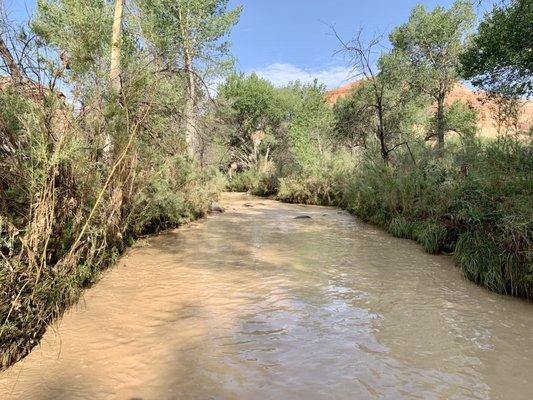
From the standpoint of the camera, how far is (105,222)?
22.1ft

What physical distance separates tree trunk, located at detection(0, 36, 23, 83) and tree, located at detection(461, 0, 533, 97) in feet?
42.0

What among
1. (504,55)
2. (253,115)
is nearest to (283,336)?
(504,55)

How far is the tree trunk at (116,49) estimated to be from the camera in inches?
288

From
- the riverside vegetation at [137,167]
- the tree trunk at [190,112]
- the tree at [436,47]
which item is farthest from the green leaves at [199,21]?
the tree at [436,47]

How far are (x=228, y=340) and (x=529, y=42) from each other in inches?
569

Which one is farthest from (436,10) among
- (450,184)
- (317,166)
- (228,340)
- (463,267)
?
(228,340)

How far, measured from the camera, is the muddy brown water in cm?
387

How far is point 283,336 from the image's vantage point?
196 inches

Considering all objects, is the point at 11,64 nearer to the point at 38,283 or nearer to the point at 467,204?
the point at 38,283

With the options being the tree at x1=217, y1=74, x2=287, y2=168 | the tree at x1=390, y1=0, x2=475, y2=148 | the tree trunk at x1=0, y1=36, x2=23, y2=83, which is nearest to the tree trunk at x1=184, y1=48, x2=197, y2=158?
the tree trunk at x1=0, y1=36, x2=23, y2=83

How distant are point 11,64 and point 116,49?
11.0ft

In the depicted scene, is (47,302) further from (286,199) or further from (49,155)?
(286,199)

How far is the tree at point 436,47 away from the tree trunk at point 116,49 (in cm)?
2158

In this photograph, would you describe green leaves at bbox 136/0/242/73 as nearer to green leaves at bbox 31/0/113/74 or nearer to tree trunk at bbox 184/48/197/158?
tree trunk at bbox 184/48/197/158
